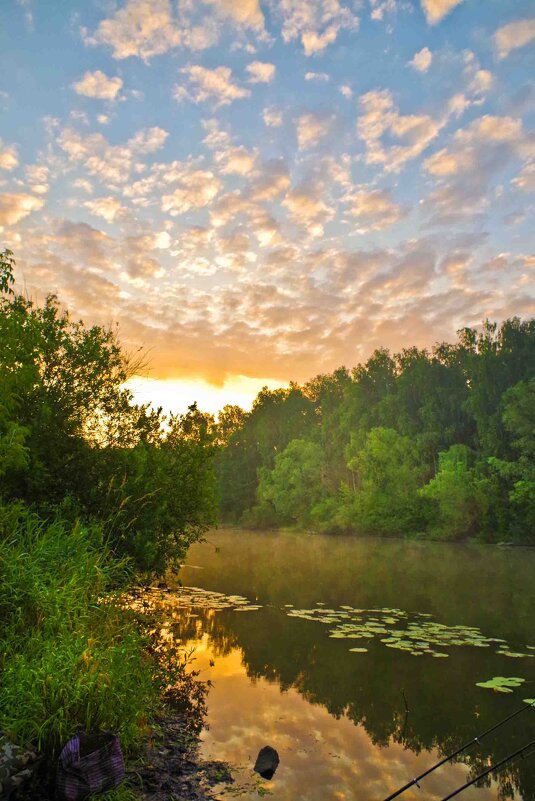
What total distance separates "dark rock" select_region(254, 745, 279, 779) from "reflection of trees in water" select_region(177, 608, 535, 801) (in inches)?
73.4

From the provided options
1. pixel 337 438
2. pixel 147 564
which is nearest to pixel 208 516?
pixel 147 564

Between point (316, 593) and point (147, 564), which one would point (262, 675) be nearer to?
point (147, 564)

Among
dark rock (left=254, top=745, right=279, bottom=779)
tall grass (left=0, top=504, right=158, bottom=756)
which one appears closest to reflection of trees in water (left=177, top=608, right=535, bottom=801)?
dark rock (left=254, top=745, right=279, bottom=779)

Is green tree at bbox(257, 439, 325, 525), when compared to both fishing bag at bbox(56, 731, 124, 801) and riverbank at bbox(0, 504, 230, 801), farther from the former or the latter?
fishing bag at bbox(56, 731, 124, 801)

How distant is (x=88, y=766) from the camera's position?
5.40 m

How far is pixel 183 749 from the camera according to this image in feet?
25.6

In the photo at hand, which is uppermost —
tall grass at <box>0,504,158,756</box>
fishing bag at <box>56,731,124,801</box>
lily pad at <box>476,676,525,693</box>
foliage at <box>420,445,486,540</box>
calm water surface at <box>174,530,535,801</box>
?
foliage at <box>420,445,486,540</box>

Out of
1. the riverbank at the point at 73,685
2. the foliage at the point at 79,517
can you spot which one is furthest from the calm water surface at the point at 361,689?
the foliage at the point at 79,517

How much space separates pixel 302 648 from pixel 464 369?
202ft

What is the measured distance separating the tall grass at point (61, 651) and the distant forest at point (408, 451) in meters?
44.5

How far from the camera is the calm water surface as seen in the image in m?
7.57

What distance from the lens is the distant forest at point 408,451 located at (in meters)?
51.2

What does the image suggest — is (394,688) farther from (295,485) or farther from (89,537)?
(295,485)

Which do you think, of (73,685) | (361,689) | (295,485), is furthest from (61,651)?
(295,485)
